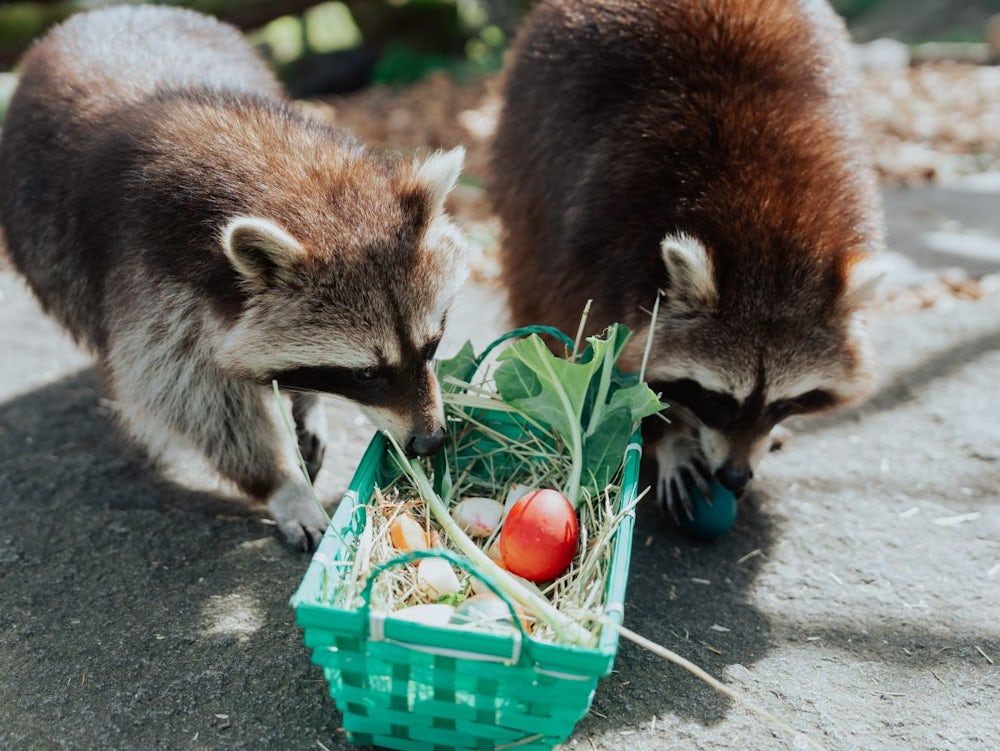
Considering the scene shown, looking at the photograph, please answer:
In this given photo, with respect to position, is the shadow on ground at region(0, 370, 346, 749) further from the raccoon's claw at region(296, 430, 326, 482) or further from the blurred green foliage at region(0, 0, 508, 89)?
the blurred green foliage at region(0, 0, 508, 89)

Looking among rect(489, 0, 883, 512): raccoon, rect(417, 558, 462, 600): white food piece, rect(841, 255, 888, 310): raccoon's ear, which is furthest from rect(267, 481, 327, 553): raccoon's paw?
rect(841, 255, 888, 310): raccoon's ear

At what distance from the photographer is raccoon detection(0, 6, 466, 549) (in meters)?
2.72

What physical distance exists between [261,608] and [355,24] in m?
7.40

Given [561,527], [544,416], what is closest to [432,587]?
[561,527]

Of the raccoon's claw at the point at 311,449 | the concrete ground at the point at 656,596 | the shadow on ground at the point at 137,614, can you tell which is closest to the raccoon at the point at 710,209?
the concrete ground at the point at 656,596

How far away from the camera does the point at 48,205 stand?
337 cm

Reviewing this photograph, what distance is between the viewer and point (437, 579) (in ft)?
7.72

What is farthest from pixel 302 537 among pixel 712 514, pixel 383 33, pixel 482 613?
pixel 383 33

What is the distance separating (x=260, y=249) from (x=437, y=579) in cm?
97

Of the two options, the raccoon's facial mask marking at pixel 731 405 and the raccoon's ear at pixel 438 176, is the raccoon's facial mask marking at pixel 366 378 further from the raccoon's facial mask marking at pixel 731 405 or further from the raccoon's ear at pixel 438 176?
the raccoon's facial mask marking at pixel 731 405

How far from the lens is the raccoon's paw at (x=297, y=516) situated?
309 centimetres

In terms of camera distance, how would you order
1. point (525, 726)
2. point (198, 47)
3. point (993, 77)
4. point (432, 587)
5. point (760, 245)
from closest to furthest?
point (525, 726) < point (432, 587) < point (760, 245) < point (198, 47) < point (993, 77)

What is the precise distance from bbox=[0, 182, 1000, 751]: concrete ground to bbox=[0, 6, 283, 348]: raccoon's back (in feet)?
2.05

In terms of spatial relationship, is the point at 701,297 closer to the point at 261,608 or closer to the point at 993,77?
the point at 261,608
